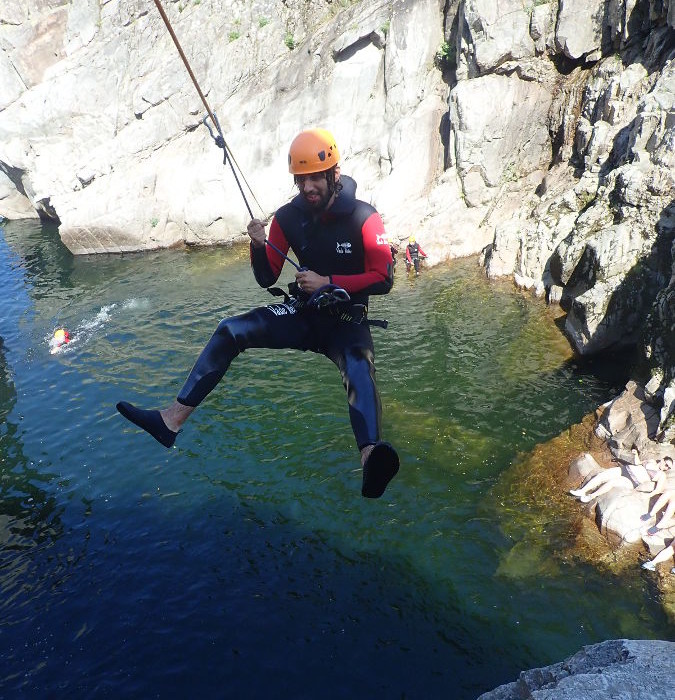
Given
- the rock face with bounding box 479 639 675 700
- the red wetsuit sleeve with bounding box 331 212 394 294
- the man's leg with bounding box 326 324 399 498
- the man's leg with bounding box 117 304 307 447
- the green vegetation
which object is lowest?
the rock face with bounding box 479 639 675 700

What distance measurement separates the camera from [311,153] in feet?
20.8

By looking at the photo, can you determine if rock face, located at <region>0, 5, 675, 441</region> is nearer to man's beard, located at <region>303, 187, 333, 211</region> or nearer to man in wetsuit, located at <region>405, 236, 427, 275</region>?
man in wetsuit, located at <region>405, 236, 427, 275</region>

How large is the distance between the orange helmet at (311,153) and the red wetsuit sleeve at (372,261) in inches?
32.0

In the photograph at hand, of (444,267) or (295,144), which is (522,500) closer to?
(295,144)

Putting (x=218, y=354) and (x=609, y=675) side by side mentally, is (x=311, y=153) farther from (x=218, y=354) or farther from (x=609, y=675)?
(x=609, y=675)

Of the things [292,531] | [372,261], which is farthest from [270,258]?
[292,531]

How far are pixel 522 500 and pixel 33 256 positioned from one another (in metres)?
33.6

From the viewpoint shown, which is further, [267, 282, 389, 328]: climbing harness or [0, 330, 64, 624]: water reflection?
[0, 330, 64, 624]: water reflection

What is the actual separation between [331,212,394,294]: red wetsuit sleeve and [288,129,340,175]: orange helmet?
0.81 metres

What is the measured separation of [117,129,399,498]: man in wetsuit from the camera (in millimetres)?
6449

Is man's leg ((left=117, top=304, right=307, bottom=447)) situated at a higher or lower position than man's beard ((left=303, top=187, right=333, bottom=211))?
lower

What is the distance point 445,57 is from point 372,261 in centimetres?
2736

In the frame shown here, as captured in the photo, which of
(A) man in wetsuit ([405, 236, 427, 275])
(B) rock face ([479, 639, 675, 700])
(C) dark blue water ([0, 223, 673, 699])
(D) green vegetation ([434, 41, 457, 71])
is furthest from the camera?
(D) green vegetation ([434, 41, 457, 71])

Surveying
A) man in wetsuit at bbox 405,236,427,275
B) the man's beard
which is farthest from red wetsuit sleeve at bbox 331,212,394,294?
man in wetsuit at bbox 405,236,427,275
